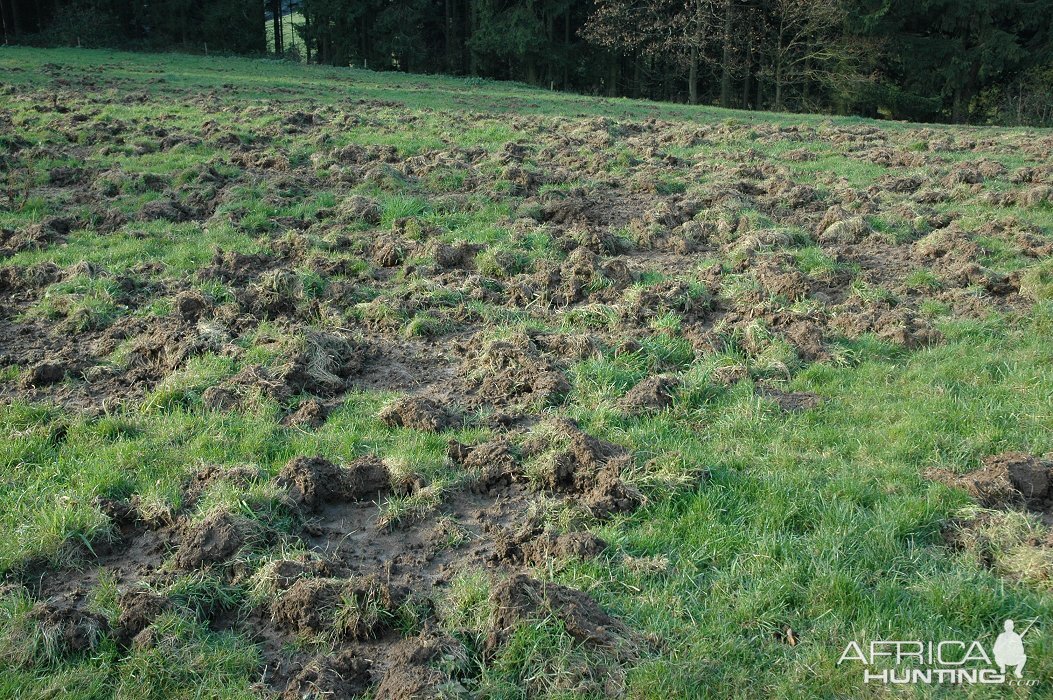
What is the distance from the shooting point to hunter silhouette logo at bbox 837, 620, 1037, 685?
327cm

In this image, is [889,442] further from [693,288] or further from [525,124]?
[525,124]

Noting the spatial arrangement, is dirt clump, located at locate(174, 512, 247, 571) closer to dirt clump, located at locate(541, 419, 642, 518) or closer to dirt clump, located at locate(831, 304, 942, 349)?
dirt clump, located at locate(541, 419, 642, 518)

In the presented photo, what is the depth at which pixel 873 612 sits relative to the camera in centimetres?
362

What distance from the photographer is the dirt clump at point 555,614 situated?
3.46 meters

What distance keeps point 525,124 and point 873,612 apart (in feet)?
50.2

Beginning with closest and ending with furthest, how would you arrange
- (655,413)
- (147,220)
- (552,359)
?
A: (655,413) → (552,359) → (147,220)

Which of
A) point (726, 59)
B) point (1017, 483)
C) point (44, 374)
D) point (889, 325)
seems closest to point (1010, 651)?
point (1017, 483)

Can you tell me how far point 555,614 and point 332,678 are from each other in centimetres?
98

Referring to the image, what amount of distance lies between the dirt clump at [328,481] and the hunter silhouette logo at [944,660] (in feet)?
8.78

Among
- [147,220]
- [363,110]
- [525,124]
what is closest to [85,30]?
[363,110]

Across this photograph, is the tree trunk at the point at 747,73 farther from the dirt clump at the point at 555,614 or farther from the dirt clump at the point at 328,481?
the dirt clump at the point at 555,614

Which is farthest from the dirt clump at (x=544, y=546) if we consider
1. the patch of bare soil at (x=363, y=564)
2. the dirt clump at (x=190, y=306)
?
the dirt clump at (x=190, y=306)

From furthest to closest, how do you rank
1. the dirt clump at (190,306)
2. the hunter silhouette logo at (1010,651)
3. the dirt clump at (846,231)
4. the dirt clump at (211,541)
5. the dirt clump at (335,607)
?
the dirt clump at (846,231) → the dirt clump at (190,306) → the dirt clump at (211,541) → the dirt clump at (335,607) → the hunter silhouette logo at (1010,651)

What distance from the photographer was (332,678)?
10.8 feet
